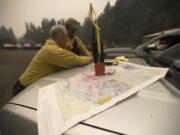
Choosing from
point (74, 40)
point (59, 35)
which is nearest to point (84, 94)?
point (59, 35)

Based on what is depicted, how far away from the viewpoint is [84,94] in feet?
3.27

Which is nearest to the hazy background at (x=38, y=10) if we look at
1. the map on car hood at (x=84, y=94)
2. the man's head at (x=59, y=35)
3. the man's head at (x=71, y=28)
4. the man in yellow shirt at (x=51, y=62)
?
the man's head at (x=71, y=28)

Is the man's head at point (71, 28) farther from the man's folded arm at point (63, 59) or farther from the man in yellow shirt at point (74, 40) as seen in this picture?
the man's folded arm at point (63, 59)

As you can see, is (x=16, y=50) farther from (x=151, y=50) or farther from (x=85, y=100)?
(x=85, y=100)

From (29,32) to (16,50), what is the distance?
26cm

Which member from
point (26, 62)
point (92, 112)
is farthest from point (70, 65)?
point (26, 62)

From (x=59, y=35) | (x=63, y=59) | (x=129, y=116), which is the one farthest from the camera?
(x=59, y=35)

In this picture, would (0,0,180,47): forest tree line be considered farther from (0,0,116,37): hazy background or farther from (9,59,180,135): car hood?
(9,59,180,135): car hood

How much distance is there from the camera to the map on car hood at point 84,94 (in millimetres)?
801

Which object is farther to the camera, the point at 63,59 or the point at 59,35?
the point at 59,35

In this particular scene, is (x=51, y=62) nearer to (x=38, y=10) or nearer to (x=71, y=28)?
(x=71, y=28)

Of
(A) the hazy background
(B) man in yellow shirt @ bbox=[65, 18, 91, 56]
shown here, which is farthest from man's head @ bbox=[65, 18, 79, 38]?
(A) the hazy background

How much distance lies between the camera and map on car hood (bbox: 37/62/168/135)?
0.80m

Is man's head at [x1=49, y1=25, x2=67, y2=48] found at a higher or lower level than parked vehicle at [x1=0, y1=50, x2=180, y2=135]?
higher
